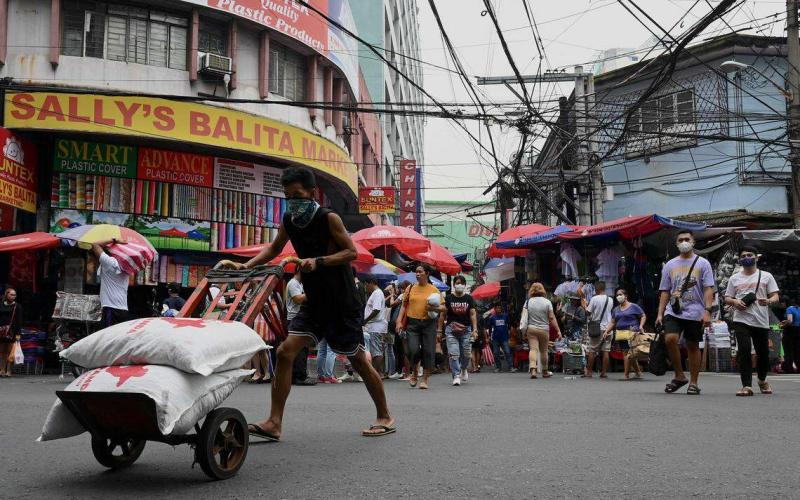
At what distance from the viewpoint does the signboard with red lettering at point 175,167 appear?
18.8 metres

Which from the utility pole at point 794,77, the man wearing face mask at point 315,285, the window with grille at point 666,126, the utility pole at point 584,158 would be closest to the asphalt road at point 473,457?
the man wearing face mask at point 315,285

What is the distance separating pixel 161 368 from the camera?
3920 millimetres

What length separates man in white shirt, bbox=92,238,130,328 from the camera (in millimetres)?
11773

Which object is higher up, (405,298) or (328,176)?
(328,176)

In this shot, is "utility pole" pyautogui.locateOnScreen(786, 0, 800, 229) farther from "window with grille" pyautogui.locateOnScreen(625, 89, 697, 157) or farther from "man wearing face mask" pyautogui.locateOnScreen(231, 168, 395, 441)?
"man wearing face mask" pyautogui.locateOnScreen(231, 168, 395, 441)

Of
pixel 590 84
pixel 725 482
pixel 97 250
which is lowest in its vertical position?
pixel 725 482

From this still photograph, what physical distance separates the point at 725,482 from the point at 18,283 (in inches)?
634

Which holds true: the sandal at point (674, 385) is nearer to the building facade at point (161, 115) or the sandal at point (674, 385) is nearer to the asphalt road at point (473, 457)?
the asphalt road at point (473, 457)

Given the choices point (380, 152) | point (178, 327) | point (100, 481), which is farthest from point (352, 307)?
point (380, 152)

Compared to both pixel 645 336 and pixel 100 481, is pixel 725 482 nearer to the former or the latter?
pixel 100 481

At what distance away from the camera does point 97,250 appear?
11.9 meters

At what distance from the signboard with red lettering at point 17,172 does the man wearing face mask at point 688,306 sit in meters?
13.2

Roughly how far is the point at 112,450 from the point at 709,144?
2275cm

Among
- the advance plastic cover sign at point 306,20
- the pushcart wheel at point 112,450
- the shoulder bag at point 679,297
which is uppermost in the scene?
the advance plastic cover sign at point 306,20
